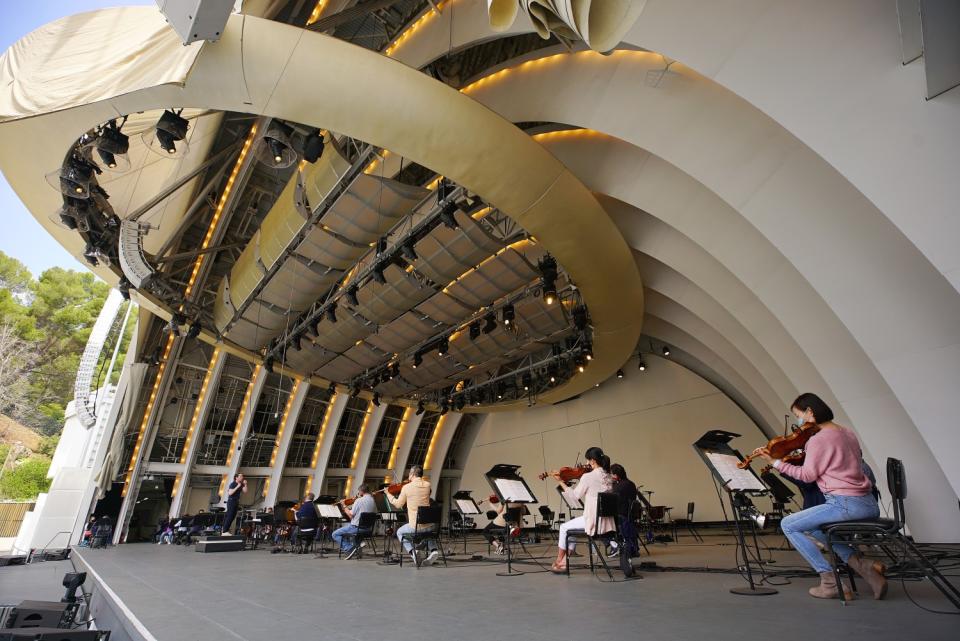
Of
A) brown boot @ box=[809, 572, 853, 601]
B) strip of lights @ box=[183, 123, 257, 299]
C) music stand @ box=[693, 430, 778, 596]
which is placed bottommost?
brown boot @ box=[809, 572, 853, 601]

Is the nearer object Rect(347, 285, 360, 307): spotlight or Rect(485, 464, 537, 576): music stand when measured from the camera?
Rect(485, 464, 537, 576): music stand

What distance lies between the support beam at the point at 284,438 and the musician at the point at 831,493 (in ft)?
62.7

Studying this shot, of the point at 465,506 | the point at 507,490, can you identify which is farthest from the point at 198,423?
the point at 507,490

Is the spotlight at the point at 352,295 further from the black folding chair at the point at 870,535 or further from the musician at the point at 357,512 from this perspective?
the black folding chair at the point at 870,535

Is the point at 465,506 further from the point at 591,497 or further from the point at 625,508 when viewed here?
the point at 591,497

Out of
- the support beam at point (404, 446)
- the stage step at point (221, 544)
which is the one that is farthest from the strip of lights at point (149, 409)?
the support beam at point (404, 446)

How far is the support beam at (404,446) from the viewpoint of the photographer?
2472cm

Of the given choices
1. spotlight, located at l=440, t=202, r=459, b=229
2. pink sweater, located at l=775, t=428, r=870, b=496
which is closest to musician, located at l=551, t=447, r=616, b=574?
pink sweater, located at l=775, t=428, r=870, b=496

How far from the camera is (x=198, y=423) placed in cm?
1819

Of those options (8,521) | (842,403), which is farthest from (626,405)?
(8,521)

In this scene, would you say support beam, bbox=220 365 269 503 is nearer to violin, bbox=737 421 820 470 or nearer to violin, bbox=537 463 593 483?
violin, bbox=537 463 593 483

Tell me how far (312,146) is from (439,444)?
21694mm

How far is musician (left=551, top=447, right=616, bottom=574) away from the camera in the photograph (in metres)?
5.69

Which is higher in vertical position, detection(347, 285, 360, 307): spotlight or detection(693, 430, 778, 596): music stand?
detection(347, 285, 360, 307): spotlight
